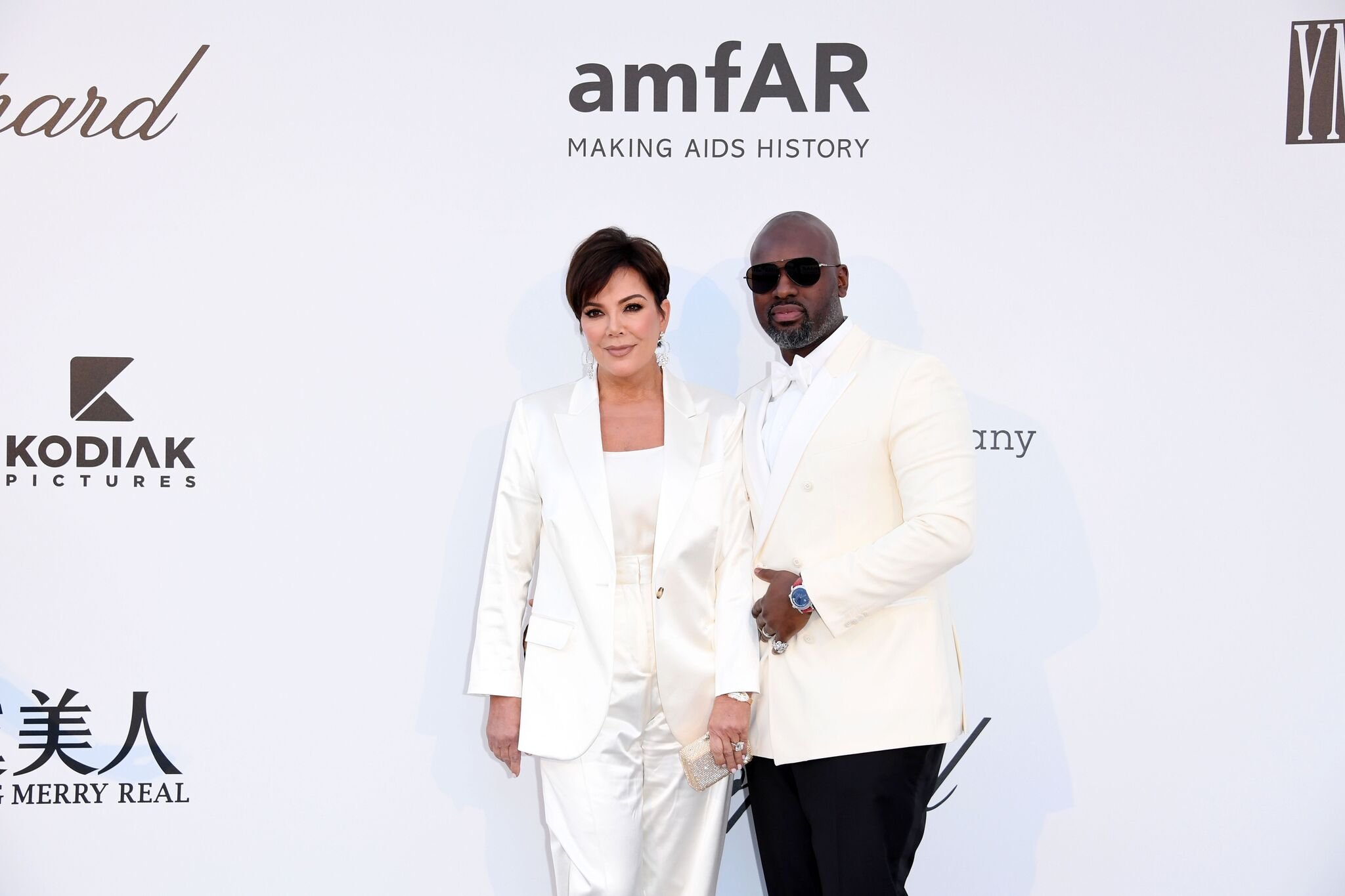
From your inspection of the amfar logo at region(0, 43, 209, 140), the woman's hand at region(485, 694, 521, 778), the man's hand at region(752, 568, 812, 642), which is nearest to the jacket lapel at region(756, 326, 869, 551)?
the man's hand at region(752, 568, 812, 642)

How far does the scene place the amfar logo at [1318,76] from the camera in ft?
9.76

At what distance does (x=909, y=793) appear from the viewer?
7.37ft

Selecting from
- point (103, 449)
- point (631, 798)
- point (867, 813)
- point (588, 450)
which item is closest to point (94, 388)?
point (103, 449)

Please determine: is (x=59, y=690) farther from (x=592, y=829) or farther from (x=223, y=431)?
(x=592, y=829)

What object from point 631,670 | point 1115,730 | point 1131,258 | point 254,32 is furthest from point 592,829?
point 254,32

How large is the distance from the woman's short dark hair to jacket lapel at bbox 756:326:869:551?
0.44m

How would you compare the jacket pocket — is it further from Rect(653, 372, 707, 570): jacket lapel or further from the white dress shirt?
the white dress shirt

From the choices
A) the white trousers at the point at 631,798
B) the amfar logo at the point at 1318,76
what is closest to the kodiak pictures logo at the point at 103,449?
the white trousers at the point at 631,798

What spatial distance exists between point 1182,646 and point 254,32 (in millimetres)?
3364

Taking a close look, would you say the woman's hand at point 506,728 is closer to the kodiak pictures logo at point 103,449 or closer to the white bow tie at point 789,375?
the white bow tie at point 789,375

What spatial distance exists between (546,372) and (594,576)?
970 mm

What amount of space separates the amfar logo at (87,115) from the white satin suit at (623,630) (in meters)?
1.66

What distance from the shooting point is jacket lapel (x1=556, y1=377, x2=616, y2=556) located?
2.33 metres

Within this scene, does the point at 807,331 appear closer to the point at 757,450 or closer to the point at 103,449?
the point at 757,450
